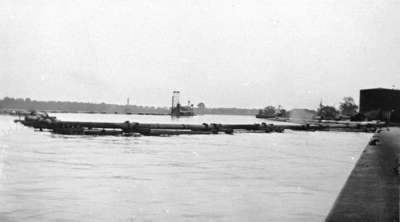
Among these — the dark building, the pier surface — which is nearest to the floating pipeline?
the pier surface

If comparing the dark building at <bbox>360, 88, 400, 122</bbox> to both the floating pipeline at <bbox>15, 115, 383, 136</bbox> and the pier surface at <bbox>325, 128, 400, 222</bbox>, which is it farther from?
the pier surface at <bbox>325, 128, 400, 222</bbox>

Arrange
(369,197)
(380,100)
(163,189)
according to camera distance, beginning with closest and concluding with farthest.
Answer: (369,197)
(163,189)
(380,100)

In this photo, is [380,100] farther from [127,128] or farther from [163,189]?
[163,189]

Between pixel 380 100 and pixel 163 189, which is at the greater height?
pixel 380 100

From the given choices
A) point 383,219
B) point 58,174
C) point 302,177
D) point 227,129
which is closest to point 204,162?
point 302,177

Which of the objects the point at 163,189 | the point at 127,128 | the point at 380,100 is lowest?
Result: the point at 163,189

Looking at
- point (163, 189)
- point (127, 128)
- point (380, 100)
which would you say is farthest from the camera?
point (380, 100)

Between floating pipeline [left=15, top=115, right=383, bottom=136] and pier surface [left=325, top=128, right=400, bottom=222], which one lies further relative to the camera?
floating pipeline [left=15, top=115, right=383, bottom=136]

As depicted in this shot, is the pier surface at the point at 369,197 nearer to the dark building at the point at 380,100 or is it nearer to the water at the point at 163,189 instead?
the water at the point at 163,189

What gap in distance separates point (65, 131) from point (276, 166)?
32.3m

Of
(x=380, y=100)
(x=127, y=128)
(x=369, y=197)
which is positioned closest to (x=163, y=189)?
(x=369, y=197)

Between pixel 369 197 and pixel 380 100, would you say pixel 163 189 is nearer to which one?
pixel 369 197

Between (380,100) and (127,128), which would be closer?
(127,128)

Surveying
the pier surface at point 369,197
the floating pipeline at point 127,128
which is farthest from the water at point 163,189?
the floating pipeline at point 127,128
